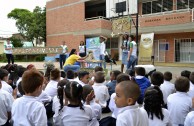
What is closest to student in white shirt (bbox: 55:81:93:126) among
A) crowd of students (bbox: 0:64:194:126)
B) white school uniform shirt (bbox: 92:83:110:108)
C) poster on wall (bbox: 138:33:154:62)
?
crowd of students (bbox: 0:64:194:126)

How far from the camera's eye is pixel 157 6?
21641 mm

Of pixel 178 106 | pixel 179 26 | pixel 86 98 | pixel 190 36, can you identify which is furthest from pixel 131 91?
pixel 190 36

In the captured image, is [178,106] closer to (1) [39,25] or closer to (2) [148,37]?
(2) [148,37]

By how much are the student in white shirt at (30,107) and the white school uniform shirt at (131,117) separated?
80 centimetres

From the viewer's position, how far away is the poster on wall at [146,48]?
18.9 metres

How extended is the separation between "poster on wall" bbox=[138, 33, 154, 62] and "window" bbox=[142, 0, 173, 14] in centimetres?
336

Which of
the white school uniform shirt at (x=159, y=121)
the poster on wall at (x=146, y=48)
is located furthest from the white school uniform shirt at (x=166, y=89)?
the poster on wall at (x=146, y=48)

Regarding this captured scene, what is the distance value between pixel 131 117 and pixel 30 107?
3.34ft

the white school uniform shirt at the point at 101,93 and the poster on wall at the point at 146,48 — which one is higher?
the poster on wall at the point at 146,48

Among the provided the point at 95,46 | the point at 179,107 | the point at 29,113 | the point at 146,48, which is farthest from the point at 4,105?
the point at 146,48

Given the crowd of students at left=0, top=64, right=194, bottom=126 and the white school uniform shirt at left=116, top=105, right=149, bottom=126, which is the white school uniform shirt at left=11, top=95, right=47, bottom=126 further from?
the white school uniform shirt at left=116, top=105, right=149, bottom=126

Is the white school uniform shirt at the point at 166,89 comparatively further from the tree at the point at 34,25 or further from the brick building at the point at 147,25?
the tree at the point at 34,25

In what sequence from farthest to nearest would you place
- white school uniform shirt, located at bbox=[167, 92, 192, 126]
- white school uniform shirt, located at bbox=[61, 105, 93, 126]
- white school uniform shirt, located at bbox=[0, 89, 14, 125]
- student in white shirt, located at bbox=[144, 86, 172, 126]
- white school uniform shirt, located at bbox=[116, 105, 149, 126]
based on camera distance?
white school uniform shirt, located at bbox=[167, 92, 192, 126] < white school uniform shirt, located at bbox=[0, 89, 14, 125] < white school uniform shirt, located at bbox=[61, 105, 93, 126] < student in white shirt, located at bbox=[144, 86, 172, 126] < white school uniform shirt, located at bbox=[116, 105, 149, 126]

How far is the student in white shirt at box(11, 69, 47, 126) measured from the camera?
7.66 feet
